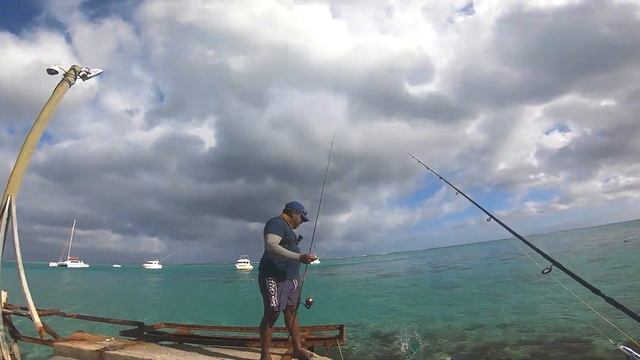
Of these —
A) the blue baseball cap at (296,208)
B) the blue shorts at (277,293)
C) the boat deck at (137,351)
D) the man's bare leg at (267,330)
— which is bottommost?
the boat deck at (137,351)

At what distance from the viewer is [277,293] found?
563 cm

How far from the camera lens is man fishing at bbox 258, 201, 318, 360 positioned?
5422 mm

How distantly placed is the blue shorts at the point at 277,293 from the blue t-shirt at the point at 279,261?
8 cm

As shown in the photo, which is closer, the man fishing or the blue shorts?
the man fishing

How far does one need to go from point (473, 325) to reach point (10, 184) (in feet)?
56.8

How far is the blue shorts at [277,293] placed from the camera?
556cm

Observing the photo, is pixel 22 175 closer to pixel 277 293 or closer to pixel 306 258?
pixel 277 293

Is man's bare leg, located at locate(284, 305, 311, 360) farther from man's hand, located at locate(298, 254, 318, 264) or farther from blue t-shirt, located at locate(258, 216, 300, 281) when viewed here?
man's hand, located at locate(298, 254, 318, 264)

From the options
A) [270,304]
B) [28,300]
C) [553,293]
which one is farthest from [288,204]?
[553,293]

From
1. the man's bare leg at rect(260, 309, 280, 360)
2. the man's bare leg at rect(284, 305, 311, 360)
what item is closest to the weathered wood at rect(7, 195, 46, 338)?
the man's bare leg at rect(260, 309, 280, 360)

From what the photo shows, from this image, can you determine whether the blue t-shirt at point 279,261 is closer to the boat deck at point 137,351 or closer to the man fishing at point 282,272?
the man fishing at point 282,272

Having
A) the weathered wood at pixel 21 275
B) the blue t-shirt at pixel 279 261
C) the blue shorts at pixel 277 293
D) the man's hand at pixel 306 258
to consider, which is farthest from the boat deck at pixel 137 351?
the man's hand at pixel 306 258

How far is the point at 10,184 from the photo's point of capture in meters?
6.86

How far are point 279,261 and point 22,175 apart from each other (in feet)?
18.0
